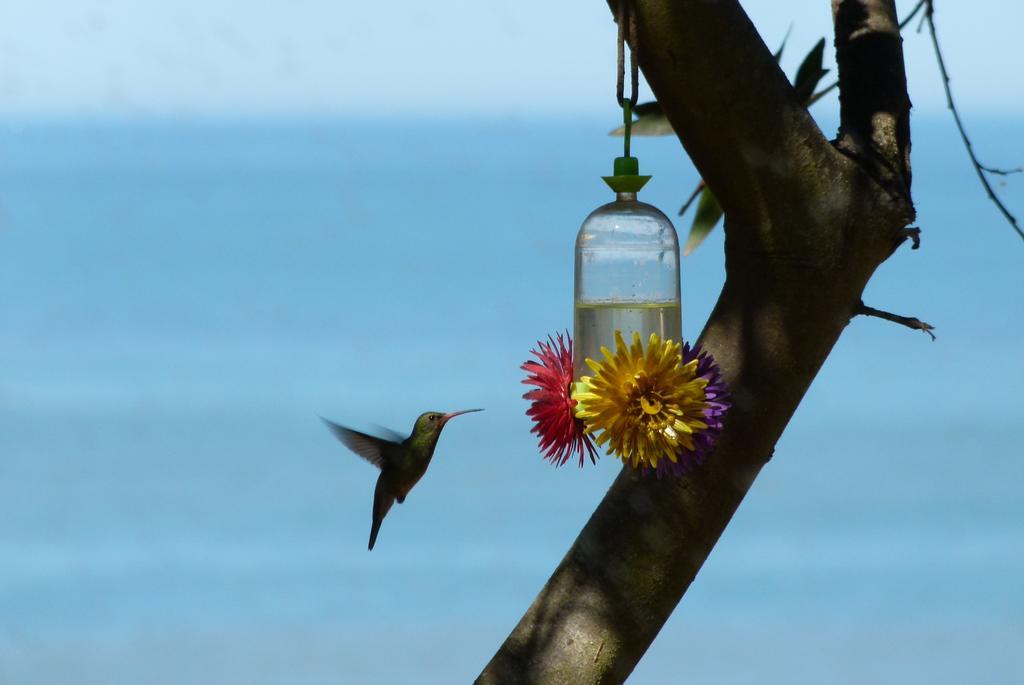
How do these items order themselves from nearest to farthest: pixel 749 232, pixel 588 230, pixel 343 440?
1. pixel 749 232
2. pixel 588 230
3. pixel 343 440

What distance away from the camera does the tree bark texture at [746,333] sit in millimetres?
1377

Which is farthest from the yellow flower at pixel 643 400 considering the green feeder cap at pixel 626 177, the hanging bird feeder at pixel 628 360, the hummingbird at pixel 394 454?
the hummingbird at pixel 394 454

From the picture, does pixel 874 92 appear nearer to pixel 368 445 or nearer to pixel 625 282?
pixel 625 282

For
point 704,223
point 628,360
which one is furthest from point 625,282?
point 628,360

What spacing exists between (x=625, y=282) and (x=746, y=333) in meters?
0.29

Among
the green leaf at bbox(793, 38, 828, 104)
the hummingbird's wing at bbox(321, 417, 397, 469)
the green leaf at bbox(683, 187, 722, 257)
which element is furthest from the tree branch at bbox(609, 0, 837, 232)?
the hummingbird's wing at bbox(321, 417, 397, 469)

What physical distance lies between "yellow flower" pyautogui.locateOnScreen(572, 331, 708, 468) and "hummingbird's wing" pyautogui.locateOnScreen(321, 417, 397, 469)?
0.66m

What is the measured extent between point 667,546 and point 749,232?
386 millimetres

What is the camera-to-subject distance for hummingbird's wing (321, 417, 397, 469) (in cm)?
192

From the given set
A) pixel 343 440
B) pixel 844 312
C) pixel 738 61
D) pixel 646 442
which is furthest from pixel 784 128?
pixel 343 440

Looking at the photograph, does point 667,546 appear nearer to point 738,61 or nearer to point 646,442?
point 646,442

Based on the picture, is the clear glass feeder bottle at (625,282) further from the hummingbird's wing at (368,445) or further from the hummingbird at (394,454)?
the hummingbird's wing at (368,445)

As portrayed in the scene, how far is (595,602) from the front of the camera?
142 cm

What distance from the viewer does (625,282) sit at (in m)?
1.68
